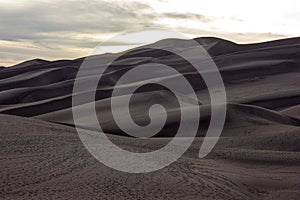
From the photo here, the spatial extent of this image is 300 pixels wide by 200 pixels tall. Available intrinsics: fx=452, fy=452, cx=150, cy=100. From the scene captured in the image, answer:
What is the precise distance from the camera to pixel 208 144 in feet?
59.2

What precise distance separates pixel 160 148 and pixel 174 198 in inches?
252

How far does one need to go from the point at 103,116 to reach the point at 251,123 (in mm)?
8466

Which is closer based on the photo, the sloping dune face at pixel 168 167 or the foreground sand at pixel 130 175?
the foreground sand at pixel 130 175

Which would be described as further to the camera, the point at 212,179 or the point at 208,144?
the point at 208,144

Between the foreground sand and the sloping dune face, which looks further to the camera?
the sloping dune face

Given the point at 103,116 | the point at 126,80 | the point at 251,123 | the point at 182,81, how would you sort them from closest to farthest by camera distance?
the point at 251,123, the point at 103,116, the point at 182,81, the point at 126,80

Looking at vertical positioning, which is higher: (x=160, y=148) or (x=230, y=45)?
(x=230, y=45)

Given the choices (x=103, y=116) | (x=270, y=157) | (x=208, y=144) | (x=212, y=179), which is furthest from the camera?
(x=103, y=116)

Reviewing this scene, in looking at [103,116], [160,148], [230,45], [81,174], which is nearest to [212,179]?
[81,174]

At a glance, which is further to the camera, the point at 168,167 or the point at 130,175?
the point at 168,167

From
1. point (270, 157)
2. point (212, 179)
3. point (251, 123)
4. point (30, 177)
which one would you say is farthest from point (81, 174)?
point (251, 123)

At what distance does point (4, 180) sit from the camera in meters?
9.86

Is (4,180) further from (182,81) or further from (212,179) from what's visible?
(182,81)

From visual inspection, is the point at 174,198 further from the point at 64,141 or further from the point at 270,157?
the point at 270,157
